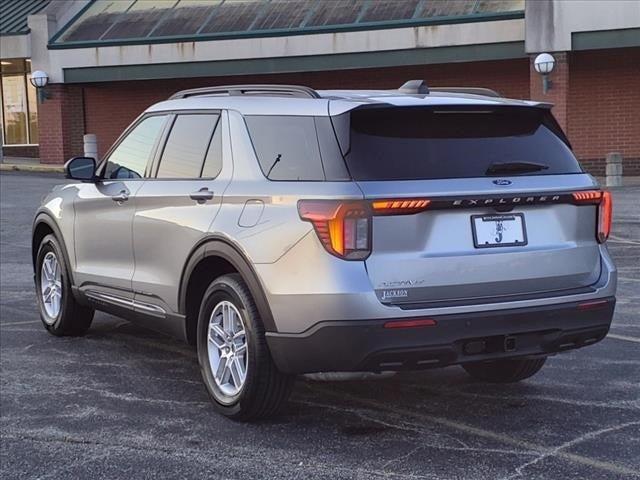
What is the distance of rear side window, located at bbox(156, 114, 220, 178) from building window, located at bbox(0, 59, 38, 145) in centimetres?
2577

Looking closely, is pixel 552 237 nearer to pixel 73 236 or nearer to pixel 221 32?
pixel 73 236

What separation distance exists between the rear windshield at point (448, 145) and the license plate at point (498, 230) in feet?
0.77

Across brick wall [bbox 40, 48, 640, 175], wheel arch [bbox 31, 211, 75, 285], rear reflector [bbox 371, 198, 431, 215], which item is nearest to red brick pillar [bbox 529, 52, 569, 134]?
brick wall [bbox 40, 48, 640, 175]

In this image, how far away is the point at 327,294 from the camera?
455 centimetres

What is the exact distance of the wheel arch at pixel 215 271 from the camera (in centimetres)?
489

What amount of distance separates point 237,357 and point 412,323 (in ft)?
3.87

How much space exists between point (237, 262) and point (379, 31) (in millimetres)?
18909

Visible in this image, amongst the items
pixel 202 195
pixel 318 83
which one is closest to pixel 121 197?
pixel 202 195

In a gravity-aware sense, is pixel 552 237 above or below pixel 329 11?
below

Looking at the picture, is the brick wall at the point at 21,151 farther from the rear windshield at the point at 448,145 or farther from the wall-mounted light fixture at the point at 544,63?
the rear windshield at the point at 448,145

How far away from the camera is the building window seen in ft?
99.7

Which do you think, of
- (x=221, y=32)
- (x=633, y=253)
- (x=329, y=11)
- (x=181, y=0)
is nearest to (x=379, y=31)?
(x=329, y=11)

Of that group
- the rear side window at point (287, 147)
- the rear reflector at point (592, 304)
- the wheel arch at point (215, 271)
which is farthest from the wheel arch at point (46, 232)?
the rear reflector at point (592, 304)

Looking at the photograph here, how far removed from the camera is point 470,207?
4.70 meters
